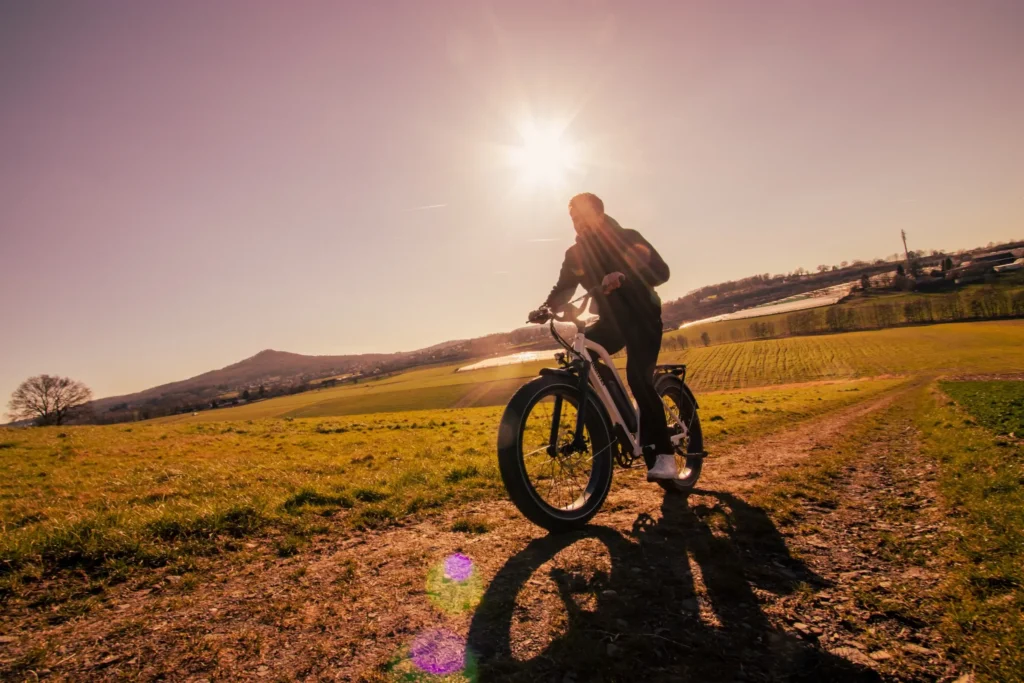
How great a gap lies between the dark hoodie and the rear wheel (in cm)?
147

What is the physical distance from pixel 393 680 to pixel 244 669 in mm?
831

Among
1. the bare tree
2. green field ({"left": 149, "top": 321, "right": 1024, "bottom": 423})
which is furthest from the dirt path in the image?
the bare tree

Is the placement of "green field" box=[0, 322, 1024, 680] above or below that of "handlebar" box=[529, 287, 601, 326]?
below

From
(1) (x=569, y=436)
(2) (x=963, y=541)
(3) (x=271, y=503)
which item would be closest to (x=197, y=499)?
(3) (x=271, y=503)

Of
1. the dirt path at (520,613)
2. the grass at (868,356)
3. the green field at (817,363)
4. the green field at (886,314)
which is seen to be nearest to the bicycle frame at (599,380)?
the dirt path at (520,613)

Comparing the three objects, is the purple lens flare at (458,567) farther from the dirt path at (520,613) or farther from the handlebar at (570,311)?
the handlebar at (570,311)

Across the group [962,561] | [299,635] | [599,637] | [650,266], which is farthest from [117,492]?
[962,561]

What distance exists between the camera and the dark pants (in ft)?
17.1

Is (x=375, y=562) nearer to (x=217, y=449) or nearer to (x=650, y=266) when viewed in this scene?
(x=650, y=266)

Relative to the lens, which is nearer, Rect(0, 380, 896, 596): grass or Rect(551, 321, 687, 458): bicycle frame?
Rect(0, 380, 896, 596): grass

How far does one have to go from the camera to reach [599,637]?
2512 mm

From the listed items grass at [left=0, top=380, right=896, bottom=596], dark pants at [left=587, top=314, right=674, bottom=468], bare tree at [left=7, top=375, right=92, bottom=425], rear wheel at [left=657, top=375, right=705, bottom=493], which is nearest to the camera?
grass at [left=0, top=380, right=896, bottom=596]

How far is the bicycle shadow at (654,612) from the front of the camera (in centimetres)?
224

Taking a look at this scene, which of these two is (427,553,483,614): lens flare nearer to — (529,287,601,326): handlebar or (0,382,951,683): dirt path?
(0,382,951,683): dirt path
